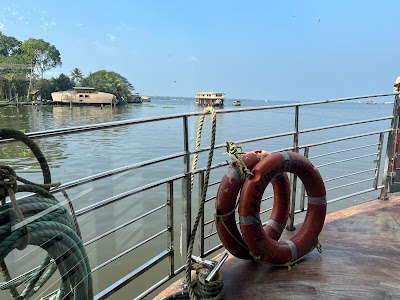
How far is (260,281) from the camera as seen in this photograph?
1.78 metres

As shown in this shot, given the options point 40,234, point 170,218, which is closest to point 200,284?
point 170,218

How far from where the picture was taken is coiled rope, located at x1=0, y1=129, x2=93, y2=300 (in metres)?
0.92

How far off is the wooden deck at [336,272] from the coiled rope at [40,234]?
770 millimetres

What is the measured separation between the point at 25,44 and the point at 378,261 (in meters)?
74.8

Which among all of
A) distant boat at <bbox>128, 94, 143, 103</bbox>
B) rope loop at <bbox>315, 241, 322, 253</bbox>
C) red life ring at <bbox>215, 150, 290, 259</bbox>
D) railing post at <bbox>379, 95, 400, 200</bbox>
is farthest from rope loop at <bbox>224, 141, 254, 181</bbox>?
distant boat at <bbox>128, 94, 143, 103</bbox>

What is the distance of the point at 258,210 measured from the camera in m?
1.74

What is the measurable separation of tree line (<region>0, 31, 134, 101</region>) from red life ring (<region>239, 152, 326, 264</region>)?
52.6 m

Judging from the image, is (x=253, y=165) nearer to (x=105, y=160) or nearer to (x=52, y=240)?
(x=52, y=240)

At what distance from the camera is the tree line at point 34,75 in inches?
1907

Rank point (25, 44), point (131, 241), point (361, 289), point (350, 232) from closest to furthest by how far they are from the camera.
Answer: point (361, 289) → point (350, 232) → point (131, 241) → point (25, 44)

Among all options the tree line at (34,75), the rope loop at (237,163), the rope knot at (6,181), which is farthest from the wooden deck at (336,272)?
the tree line at (34,75)

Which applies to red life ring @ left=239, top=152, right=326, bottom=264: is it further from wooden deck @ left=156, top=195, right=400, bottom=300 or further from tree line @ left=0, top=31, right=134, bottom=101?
tree line @ left=0, top=31, right=134, bottom=101

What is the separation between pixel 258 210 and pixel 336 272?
0.61m

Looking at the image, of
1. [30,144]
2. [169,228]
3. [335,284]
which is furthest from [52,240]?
[335,284]
